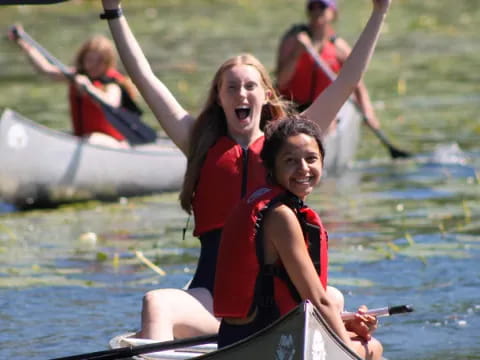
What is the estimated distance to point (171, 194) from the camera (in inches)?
473

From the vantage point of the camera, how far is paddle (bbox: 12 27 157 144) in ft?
39.0

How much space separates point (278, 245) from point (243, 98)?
1282mm

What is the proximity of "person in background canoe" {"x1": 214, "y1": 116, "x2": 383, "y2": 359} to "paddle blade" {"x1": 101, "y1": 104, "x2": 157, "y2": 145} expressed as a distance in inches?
273

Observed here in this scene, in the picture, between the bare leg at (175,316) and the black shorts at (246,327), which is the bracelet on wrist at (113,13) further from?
the black shorts at (246,327)

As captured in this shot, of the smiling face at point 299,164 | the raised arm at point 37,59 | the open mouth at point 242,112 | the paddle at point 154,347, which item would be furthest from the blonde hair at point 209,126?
the raised arm at point 37,59

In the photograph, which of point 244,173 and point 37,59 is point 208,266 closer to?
point 244,173

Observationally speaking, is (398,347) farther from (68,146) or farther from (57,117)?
(57,117)

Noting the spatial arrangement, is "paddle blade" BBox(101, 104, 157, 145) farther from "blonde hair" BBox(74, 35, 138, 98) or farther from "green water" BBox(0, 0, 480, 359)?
"green water" BBox(0, 0, 480, 359)

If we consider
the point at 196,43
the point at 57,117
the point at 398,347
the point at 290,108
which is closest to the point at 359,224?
the point at 398,347

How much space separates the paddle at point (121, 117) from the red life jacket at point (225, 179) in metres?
→ 5.80

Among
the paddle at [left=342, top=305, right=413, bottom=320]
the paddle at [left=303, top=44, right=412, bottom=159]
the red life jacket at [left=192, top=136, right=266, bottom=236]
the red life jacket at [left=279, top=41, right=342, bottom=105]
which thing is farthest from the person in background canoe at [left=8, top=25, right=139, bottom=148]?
the paddle at [left=342, top=305, right=413, bottom=320]

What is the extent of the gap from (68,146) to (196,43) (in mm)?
13034

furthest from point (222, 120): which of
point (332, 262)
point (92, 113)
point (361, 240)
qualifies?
point (92, 113)

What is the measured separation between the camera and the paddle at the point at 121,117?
39.0 ft
